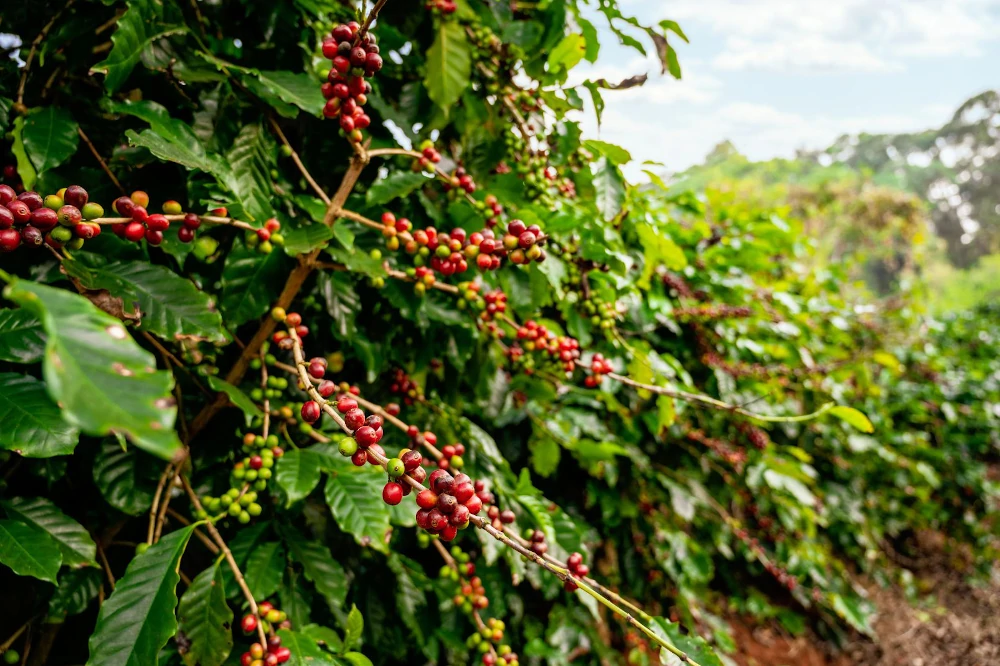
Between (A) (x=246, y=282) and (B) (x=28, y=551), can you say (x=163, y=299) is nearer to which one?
(A) (x=246, y=282)

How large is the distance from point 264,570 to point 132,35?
104cm

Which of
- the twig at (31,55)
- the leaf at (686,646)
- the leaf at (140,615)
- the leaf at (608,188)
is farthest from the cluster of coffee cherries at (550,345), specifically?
the twig at (31,55)

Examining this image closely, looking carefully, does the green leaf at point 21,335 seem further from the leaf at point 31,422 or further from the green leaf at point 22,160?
the green leaf at point 22,160

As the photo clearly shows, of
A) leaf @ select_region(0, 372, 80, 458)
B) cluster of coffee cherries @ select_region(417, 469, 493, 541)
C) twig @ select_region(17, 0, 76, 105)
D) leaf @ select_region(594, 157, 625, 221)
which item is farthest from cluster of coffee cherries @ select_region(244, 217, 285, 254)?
leaf @ select_region(594, 157, 625, 221)

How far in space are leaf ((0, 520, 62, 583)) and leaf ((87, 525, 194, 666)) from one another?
4.0 inches

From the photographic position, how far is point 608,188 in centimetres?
136

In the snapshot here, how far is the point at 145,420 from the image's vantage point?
351 millimetres

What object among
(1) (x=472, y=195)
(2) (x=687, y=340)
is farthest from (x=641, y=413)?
(1) (x=472, y=195)

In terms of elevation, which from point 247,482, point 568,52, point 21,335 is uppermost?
point 568,52

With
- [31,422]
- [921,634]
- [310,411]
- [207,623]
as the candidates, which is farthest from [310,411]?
[921,634]

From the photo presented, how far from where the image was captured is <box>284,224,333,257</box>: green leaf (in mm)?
956

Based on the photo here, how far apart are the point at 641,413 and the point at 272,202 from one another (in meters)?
1.50

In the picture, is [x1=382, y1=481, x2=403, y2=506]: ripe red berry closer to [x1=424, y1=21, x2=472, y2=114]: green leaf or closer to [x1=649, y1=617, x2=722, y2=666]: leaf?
[x1=649, y1=617, x2=722, y2=666]: leaf

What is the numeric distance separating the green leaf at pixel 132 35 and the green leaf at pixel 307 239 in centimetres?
39
